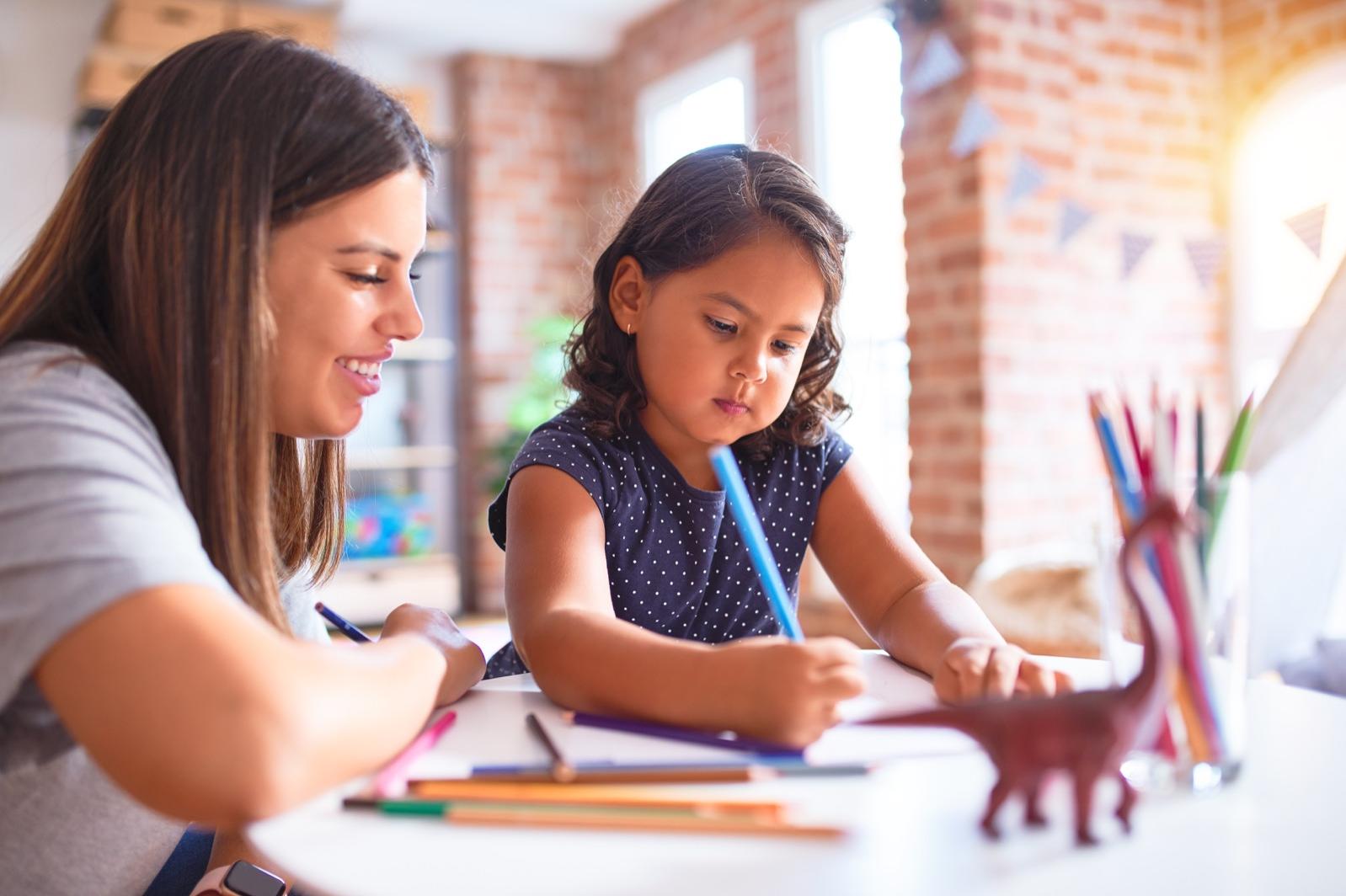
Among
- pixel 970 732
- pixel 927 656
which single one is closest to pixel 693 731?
pixel 970 732

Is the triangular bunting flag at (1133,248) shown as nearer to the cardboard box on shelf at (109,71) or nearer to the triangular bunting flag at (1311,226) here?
the triangular bunting flag at (1311,226)

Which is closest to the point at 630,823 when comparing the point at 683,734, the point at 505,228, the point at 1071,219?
the point at 683,734

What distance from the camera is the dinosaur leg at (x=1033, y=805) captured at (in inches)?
21.7

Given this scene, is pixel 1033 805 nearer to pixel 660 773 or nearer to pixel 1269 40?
pixel 660 773

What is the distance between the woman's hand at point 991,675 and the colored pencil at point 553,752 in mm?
312

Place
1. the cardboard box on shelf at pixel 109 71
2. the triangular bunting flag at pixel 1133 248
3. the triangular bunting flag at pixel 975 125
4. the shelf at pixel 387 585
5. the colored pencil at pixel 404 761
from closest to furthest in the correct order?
the colored pencil at pixel 404 761
the triangular bunting flag at pixel 975 125
the triangular bunting flag at pixel 1133 248
the cardboard box on shelf at pixel 109 71
the shelf at pixel 387 585

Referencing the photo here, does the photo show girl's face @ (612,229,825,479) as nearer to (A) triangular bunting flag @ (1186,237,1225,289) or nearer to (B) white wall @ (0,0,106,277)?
(A) triangular bunting flag @ (1186,237,1225,289)

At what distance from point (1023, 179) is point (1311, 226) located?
942mm

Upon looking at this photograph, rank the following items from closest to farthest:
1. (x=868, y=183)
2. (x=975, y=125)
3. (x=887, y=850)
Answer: (x=887, y=850) → (x=975, y=125) → (x=868, y=183)

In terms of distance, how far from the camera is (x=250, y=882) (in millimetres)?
858

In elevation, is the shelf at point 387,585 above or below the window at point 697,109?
below

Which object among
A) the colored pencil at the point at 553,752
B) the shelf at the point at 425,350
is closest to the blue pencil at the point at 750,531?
the colored pencil at the point at 553,752

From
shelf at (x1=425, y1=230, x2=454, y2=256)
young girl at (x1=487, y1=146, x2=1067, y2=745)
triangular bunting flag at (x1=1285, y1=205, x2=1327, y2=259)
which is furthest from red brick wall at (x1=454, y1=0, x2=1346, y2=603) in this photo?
shelf at (x1=425, y1=230, x2=454, y2=256)

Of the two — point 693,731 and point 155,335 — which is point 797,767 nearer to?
point 693,731
